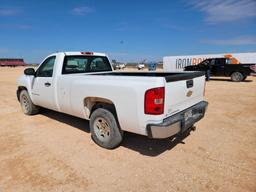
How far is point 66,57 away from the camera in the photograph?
185 inches

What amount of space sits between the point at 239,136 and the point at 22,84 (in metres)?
6.11

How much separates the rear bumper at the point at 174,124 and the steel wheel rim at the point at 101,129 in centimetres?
105

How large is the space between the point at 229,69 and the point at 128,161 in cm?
1439

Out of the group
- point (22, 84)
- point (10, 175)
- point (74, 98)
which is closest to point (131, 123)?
point (74, 98)

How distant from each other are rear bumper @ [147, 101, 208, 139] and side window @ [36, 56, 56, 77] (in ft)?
10.5

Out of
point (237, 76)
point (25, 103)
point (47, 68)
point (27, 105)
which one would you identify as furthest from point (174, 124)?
point (237, 76)

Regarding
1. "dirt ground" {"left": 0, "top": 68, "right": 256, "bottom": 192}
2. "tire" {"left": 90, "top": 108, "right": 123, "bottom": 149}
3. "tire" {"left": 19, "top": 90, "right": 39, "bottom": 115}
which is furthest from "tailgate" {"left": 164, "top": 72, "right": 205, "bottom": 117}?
"tire" {"left": 19, "top": 90, "right": 39, "bottom": 115}

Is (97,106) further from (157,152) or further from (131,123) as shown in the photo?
(157,152)

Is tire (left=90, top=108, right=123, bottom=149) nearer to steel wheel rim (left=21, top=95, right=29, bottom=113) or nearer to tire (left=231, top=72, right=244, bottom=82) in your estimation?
steel wheel rim (left=21, top=95, right=29, bottom=113)

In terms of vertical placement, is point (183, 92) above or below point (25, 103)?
above

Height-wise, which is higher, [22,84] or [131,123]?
[22,84]

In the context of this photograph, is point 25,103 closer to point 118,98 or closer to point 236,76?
point 118,98

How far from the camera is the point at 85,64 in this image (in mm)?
5266

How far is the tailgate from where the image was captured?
2980mm
